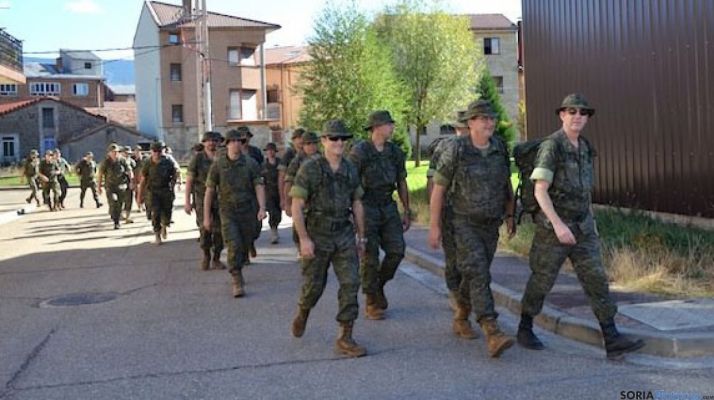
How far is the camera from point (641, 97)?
12938mm

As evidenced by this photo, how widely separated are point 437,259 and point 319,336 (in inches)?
162

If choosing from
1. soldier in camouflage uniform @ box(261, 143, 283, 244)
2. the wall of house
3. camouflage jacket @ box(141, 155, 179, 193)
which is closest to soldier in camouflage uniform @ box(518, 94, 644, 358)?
soldier in camouflage uniform @ box(261, 143, 283, 244)

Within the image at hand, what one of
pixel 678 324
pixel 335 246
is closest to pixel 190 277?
pixel 335 246

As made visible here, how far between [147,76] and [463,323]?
182 ft

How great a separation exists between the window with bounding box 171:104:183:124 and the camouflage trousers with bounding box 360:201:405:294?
49.6 meters

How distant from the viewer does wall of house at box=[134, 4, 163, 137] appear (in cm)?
5643

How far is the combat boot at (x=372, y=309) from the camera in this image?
304 inches

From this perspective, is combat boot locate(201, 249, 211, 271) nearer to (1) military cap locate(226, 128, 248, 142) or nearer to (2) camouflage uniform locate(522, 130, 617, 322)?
(1) military cap locate(226, 128, 248, 142)

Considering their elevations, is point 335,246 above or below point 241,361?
above

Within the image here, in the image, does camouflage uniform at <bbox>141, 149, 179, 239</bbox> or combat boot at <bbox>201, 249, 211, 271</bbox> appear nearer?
combat boot at <bbox>201, 249, 211, 271</bbox>

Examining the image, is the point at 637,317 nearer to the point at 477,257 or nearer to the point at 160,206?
the point at 477,257

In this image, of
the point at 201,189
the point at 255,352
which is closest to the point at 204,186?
the point at 201,189

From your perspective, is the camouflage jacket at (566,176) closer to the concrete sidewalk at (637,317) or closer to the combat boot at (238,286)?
the concrete sidewalk at (637,317)

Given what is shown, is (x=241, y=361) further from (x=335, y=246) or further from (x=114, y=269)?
(x=114, y=269)
